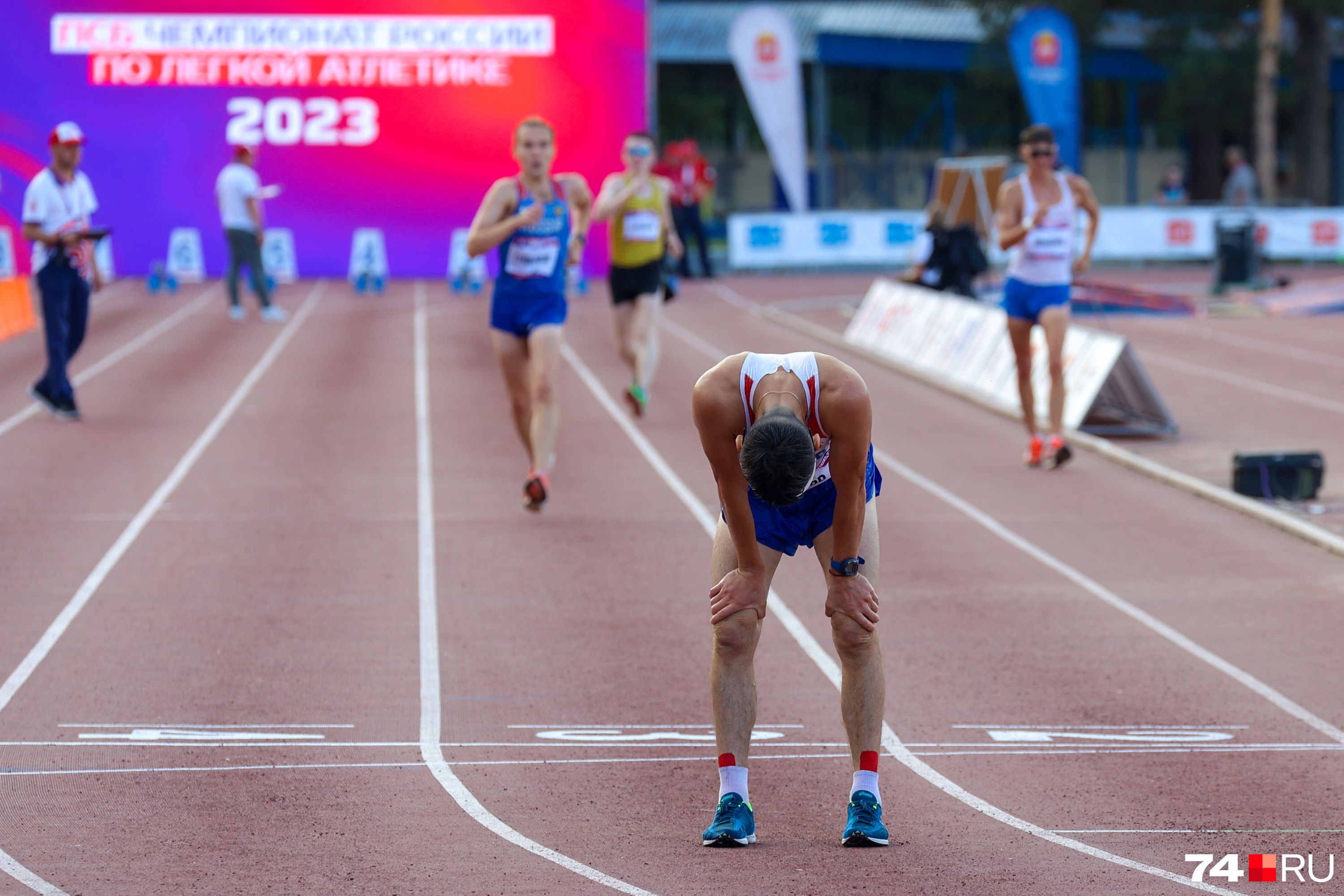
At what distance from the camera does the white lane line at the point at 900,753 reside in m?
4.56

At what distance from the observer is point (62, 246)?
12.5 metres

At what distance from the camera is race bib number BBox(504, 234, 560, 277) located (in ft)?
31.0

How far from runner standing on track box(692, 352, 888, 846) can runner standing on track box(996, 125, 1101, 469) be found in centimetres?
670

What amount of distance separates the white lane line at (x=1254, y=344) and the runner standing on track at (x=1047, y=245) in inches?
268

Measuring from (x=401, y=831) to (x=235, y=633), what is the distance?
8.75 ft

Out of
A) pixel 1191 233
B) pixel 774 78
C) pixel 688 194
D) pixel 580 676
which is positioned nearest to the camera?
pixel 580 676

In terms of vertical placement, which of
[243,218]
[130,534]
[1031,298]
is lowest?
[130,534]

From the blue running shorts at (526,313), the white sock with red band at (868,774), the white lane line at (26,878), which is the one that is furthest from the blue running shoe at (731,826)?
the blue running shorts at (526,313)

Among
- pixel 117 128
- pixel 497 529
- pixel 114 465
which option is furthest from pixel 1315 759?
pixel 117 128

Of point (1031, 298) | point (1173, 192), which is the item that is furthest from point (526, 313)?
point (1173, 192)

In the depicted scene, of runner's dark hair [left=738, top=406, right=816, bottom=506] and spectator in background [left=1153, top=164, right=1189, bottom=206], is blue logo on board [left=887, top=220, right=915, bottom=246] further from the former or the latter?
runner's dark hair [left=738, top=406, right=816, bottom=506]

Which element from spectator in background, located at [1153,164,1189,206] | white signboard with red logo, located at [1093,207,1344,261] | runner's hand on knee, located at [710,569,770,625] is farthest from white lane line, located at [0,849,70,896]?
spectator in background, located at [1153,164,1189,206]

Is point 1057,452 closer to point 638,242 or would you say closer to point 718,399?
point 638,242

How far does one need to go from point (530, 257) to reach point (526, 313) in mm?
309
